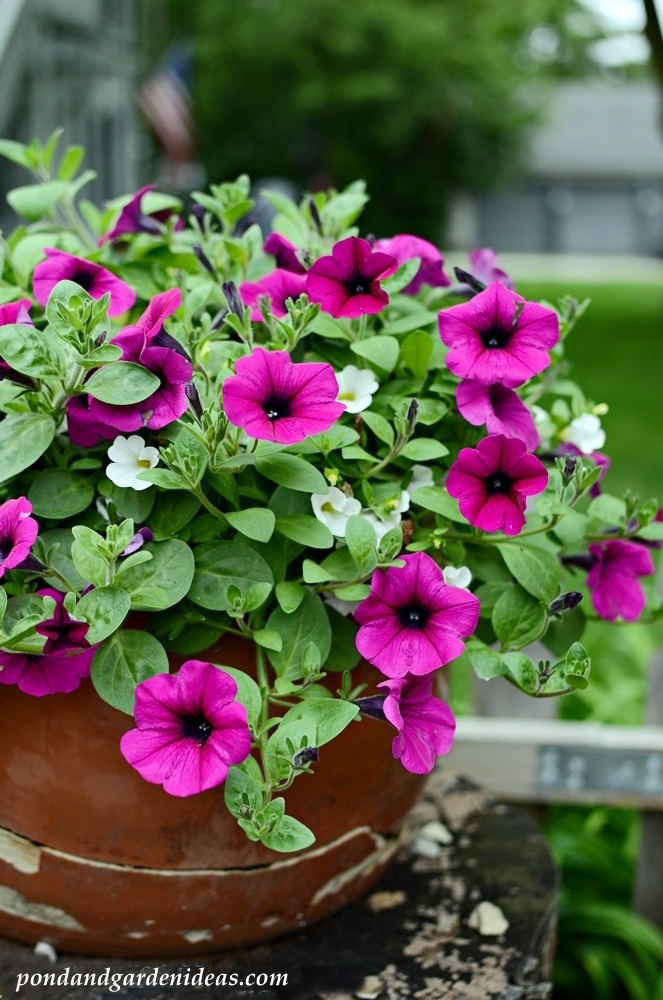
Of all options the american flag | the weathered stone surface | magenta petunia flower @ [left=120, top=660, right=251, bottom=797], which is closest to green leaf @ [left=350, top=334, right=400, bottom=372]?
magenta petunia flower @ [left=120, top=660, right=251, bottom=797]

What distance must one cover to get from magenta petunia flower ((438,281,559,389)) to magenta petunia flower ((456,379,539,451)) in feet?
0.05

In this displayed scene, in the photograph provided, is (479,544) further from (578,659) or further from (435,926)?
(435,926)

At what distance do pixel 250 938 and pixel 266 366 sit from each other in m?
0.57

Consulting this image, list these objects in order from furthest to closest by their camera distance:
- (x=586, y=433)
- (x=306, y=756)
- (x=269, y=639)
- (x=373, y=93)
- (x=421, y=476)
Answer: (x=373, y=93) < (x=586, y=433) < (x=421, y=476) < (x=269, y=639) < (x=306, y=756)

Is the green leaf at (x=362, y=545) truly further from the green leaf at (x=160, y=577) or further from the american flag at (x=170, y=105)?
the american flag at (x=170, y=105)

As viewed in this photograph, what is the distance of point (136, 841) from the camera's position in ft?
3.03

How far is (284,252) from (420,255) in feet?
0.48

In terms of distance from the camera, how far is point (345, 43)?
63.7 ft

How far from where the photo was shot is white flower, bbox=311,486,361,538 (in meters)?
0.89

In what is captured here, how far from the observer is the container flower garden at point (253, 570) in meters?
0.81

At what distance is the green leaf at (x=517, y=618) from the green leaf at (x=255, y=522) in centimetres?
24

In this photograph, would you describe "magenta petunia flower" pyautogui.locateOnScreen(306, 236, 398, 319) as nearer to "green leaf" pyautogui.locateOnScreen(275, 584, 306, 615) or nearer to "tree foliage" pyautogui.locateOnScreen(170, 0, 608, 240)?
"green leaf" pyautogui.locateOnScreen(275, 584, 306, 615)

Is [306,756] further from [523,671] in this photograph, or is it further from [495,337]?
[495,337]

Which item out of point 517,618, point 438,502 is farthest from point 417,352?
point 517,618
